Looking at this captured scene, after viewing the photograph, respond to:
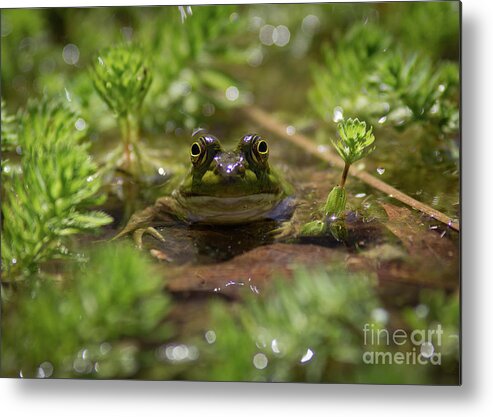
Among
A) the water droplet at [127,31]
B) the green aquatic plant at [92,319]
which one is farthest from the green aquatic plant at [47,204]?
the water droplet at [127,31]

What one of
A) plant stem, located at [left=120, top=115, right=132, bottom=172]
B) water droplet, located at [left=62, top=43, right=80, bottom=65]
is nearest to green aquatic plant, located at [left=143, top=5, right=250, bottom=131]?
plant stem, located at [left=120, top=115, right=132, bottom=172]

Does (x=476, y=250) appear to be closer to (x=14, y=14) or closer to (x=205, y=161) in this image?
(x=205, y=161)

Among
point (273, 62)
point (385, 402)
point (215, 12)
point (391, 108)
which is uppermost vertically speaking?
point (215, 12)

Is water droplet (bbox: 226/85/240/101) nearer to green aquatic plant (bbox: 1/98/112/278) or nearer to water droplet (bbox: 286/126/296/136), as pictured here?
water droplet (bbox: 286/126/296/136)

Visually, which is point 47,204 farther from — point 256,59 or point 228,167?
point 256,59

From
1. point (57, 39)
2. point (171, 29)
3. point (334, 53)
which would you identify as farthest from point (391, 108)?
point (57, 39)
